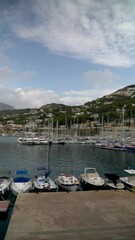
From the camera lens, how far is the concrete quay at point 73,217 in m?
11.1

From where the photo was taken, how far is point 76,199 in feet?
55.7

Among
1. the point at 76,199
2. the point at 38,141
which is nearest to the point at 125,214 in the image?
the point at 76,199

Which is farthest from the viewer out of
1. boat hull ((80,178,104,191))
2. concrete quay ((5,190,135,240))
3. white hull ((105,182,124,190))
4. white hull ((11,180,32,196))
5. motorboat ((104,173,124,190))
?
boat hull ((80,178,104,191))

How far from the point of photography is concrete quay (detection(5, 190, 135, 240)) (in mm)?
11062

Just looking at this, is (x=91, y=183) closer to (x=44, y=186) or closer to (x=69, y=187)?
(x=69, y=187)

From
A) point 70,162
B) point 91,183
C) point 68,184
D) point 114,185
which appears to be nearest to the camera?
point 68,184

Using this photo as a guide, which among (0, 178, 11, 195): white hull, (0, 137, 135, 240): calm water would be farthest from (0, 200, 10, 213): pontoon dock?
(0, 178, 11, 195): white hull

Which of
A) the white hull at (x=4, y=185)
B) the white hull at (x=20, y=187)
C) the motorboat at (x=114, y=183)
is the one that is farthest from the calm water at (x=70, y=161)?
the white hull at (x=20, y=187)

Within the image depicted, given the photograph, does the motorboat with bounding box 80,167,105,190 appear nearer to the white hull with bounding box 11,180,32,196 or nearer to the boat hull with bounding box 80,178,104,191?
the boat hull with bounding box 80,178,104,191

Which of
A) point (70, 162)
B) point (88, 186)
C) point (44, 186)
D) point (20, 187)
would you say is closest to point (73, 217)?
point (44, 186)

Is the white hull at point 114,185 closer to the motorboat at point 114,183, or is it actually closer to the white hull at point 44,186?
the motorboat at point 114,183

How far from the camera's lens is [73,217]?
13.3m

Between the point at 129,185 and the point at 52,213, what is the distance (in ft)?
43.2

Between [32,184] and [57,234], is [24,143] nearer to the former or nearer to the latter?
[32,184]
